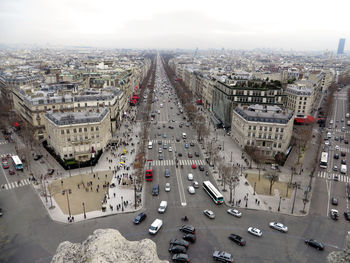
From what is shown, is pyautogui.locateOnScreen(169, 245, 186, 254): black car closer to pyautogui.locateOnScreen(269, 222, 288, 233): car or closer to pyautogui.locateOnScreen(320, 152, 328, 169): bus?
pyautogui.locateOnScreen(269, 222, 288, 233): car

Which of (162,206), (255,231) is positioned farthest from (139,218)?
(255,231)

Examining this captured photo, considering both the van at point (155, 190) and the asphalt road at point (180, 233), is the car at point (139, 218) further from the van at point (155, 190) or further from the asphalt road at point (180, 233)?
the van at point (155, 190)

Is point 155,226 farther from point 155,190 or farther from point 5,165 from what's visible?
point 5,165

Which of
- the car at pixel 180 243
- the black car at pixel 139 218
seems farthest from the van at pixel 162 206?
the car at pixel 180 243

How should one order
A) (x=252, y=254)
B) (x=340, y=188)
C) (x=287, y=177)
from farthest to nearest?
1. (x=287, y=177)
2. (x=340, y=188)
3. (x=252, y=254)

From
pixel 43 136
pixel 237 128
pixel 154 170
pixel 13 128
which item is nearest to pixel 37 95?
pixel 43 136

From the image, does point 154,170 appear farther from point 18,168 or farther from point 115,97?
point 115,97

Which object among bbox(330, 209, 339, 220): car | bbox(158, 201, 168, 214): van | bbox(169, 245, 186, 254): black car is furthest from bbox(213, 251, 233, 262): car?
bbox(330, 209, 339, 220): car
